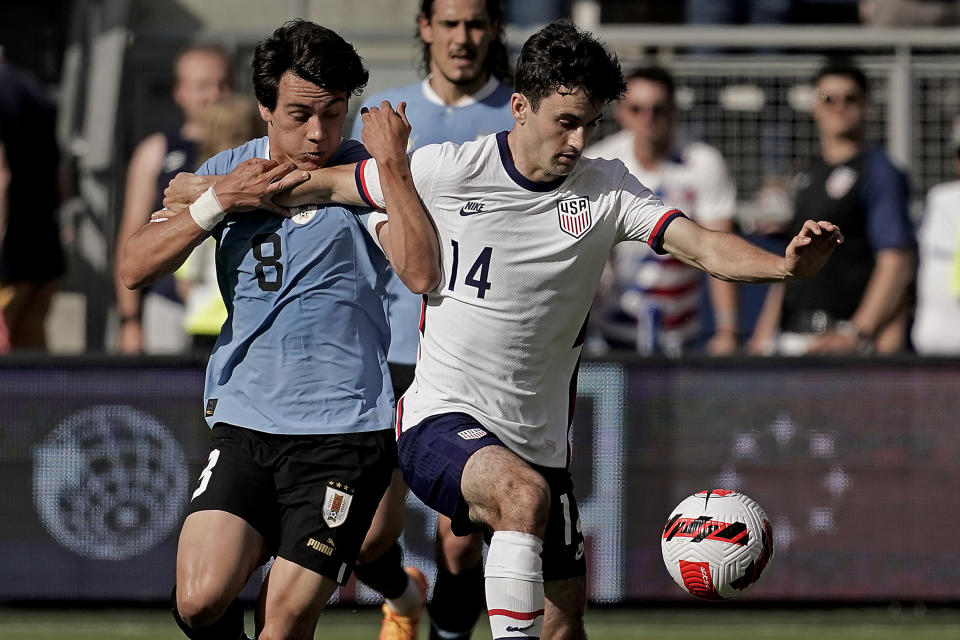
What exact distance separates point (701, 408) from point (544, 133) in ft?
12.1

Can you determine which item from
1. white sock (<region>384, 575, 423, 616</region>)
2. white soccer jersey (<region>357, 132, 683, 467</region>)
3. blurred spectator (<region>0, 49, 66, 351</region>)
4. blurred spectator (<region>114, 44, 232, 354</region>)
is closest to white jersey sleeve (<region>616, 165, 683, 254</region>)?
white soccer jersey (<region>357, 132, 683, 467</region>)

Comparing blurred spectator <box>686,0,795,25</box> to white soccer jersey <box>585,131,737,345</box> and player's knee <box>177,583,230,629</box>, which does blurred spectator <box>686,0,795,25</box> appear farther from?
player's knee <box>177,583,230,629</box>

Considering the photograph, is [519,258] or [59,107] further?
[59,107]

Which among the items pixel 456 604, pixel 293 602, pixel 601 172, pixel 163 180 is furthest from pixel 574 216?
pixel 163 180

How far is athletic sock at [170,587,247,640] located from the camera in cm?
564

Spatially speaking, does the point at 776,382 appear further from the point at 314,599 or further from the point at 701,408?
the point at 314,599

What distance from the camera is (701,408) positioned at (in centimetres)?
900

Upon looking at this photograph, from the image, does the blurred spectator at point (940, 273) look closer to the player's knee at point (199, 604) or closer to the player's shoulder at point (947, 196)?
the player's shoulder at point (947, 196)

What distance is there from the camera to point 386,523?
681cm

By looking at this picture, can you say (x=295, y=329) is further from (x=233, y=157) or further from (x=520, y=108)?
(x=520, y=108)

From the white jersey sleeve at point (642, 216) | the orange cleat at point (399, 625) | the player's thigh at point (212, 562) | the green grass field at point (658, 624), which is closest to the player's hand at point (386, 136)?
the white jersey sleeve at point (642, 216)

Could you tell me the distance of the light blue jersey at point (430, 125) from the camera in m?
6.96

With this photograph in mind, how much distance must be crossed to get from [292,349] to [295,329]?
7 cm

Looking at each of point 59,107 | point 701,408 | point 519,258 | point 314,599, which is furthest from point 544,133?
point 59,107
